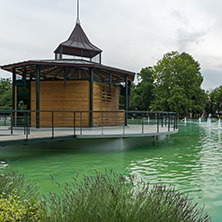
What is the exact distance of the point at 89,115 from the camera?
551 inches

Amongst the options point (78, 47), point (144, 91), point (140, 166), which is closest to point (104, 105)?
point (78, 47)

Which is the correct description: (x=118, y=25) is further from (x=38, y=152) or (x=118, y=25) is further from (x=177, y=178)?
(x=177, y=178)

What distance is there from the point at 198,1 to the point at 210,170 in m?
15.0

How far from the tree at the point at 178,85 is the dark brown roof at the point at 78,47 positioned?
28.2 m

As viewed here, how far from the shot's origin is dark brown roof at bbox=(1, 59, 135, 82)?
13211mm

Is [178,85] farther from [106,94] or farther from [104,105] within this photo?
[104,105]

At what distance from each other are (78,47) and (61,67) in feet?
9.05

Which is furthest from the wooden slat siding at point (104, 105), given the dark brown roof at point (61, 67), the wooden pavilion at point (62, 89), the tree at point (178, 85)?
the tree at point (178, 85)

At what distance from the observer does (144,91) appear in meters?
58.7

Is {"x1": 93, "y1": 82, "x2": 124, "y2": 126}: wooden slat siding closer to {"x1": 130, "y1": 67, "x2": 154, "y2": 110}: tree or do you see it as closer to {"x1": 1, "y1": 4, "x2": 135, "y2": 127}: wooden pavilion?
{"x1": 1, "y1": 4, "x2": 135, "y2": 127}: wooden pavilion

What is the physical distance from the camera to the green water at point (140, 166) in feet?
18.9

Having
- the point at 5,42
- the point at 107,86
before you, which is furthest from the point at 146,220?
the point at 5,42

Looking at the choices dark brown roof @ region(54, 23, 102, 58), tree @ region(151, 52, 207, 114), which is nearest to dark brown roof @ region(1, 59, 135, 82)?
dark brown roof @ region(54, 23, 102, 58)

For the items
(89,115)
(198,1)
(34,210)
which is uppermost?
(198,1)
